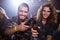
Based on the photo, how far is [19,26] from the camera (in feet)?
4.84

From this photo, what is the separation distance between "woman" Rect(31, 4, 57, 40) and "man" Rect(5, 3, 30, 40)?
9cm

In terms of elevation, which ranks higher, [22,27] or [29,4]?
[29,4]

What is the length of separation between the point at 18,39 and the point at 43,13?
384 millimetres

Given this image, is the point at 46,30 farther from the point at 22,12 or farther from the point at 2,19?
the point at 2,19

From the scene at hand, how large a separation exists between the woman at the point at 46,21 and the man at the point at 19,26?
0.09 meters

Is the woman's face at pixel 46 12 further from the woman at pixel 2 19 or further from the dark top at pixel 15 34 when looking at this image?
the woman at pixel 2 19

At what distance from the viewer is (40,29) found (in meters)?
1.49

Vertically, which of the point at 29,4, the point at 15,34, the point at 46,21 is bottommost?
the point at 15,34

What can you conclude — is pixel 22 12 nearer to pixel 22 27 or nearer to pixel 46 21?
pixel 22 27

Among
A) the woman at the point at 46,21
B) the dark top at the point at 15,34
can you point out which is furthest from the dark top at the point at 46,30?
the dark top at the point at 15,34

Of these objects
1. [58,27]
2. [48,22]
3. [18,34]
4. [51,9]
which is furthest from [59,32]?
[18,34]

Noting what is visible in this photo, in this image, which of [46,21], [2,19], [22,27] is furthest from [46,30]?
[2,19]

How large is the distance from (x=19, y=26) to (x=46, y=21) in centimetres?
29

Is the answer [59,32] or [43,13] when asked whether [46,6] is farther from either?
[59,32]
